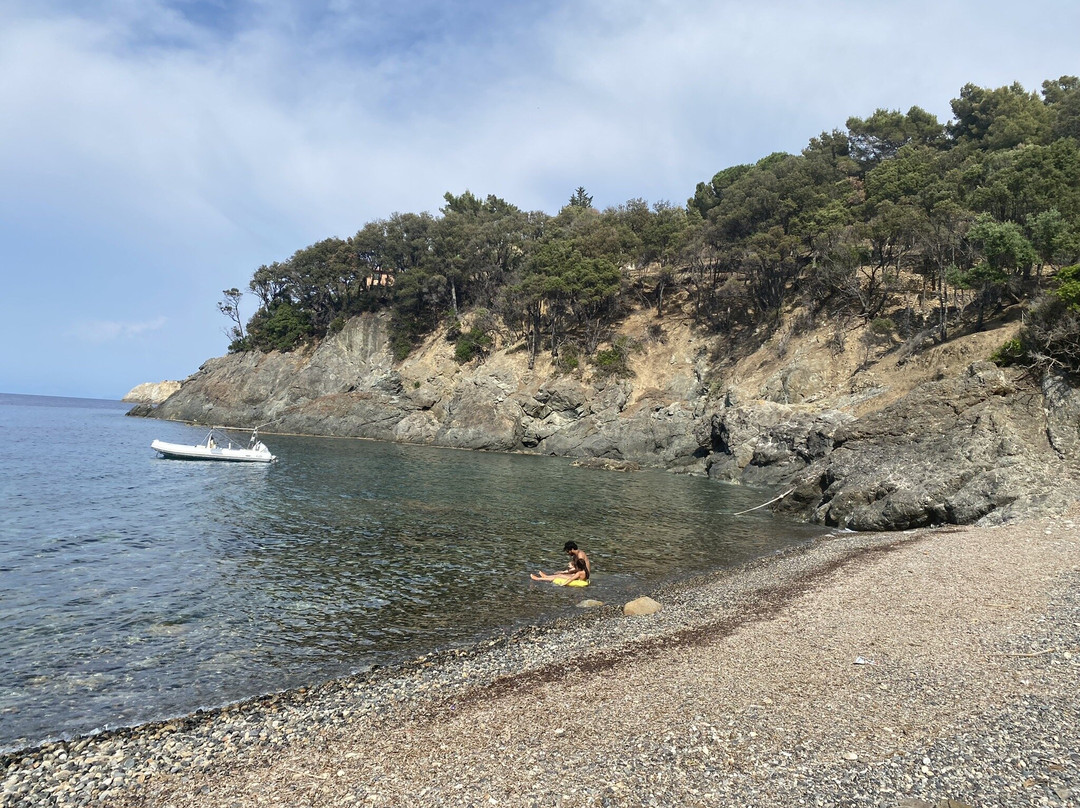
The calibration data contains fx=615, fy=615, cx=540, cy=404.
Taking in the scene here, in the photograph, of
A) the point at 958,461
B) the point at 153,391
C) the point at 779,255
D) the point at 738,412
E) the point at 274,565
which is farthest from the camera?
the point at 153,391

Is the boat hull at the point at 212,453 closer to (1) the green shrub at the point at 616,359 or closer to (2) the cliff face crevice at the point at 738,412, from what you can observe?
(2) the cliff face crevice at the point at 738,412

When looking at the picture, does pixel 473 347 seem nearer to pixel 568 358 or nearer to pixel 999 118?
pixel 568 358

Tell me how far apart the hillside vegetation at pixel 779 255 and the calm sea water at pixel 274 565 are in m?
21.3

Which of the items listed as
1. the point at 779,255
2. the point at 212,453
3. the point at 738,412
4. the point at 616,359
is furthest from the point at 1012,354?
the point at 212,453

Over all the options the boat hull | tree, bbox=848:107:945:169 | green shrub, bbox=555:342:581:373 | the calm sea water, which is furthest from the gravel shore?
tree, bbox=848:107:945:169

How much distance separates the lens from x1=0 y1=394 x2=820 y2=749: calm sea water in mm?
11328

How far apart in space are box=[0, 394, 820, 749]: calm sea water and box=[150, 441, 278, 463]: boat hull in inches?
195

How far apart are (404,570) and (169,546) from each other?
28.6 feet

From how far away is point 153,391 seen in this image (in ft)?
537

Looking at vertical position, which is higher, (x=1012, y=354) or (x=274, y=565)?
(x=1012, y=354)

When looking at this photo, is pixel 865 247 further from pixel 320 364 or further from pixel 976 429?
pixel 320 364

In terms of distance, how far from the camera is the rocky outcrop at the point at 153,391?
15200 centimetres

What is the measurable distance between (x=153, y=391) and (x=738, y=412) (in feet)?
544

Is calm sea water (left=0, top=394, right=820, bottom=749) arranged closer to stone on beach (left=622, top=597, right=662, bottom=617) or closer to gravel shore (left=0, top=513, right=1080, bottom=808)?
stone on beach (left=622, top=597, right=662, bottom=617)
